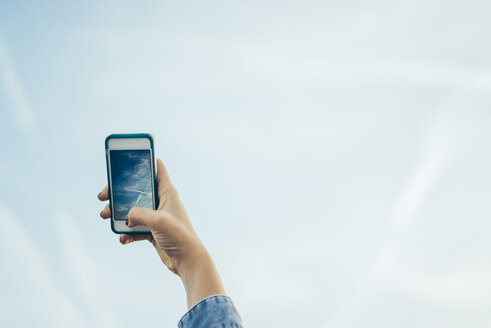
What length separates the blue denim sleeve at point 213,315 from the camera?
2344mm

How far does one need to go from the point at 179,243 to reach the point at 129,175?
1.62 metres

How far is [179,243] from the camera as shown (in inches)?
134

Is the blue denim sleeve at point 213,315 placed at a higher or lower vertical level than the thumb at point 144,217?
lower

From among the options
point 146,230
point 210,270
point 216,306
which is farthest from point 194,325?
point 146,230

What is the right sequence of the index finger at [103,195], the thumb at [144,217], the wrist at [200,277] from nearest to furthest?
the wrist at [200,277] → the thumb at [144,217] → the index finger at [103,195]

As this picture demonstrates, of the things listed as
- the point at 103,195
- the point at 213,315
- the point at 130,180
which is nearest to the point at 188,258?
the point at 213,315

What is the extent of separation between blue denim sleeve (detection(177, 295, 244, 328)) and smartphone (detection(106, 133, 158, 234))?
2326 mm

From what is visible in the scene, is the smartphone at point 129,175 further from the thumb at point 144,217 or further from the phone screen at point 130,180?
the thumb at point 144,217

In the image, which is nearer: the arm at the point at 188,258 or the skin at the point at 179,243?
the arm at the point at 188,258

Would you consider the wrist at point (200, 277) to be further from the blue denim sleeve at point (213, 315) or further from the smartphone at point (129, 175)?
the smartphone at point (129, 175)

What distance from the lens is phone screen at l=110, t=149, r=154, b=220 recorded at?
15.5ft

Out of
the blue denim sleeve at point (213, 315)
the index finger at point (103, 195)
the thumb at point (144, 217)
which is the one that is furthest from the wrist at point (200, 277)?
the index finger at point (103, 195)

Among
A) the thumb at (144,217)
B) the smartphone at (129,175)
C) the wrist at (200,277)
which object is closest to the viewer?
the wrist at (200,277)

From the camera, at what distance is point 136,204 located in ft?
15.8
